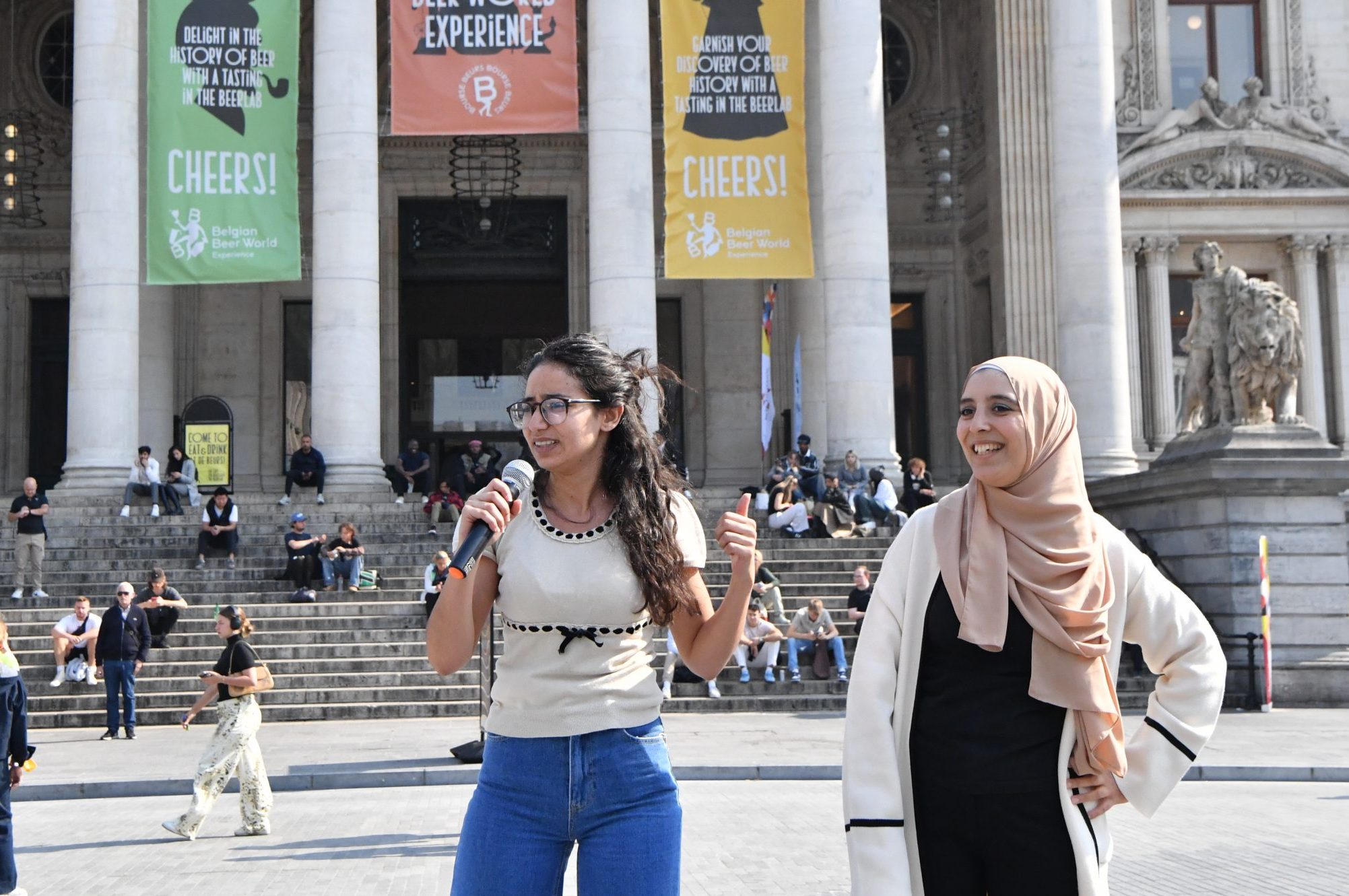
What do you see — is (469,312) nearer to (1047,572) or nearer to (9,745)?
(9,745)

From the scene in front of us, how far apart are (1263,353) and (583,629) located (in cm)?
1807

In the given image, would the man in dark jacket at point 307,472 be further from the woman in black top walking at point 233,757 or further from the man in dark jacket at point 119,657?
the woman in black top walking at point 233,757

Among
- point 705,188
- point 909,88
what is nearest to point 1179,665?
point 705,188

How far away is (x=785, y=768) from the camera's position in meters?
13.3

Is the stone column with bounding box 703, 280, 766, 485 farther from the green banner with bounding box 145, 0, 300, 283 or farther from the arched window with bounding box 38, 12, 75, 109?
the arched window with bounding box 38, 12, 75, 109

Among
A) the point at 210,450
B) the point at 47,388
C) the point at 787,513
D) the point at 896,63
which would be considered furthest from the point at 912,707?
the point at 47,388

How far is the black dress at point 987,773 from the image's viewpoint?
3723mm

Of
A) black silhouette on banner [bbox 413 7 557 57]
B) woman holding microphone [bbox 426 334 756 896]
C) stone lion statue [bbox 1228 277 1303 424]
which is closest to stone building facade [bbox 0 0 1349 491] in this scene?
black silhouette on banner [bbox 413 7 557 57]

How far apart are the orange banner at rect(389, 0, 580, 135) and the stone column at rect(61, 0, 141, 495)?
15.8 feet

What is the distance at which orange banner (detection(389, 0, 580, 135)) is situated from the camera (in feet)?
84.1

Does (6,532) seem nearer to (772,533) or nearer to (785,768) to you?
(772,533)

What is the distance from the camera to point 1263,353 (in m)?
20.2

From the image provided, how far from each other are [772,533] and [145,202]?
12.1 meters

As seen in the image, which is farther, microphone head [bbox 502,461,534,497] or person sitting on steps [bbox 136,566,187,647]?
person sitting on steps [bbox 136,566,187,647]
